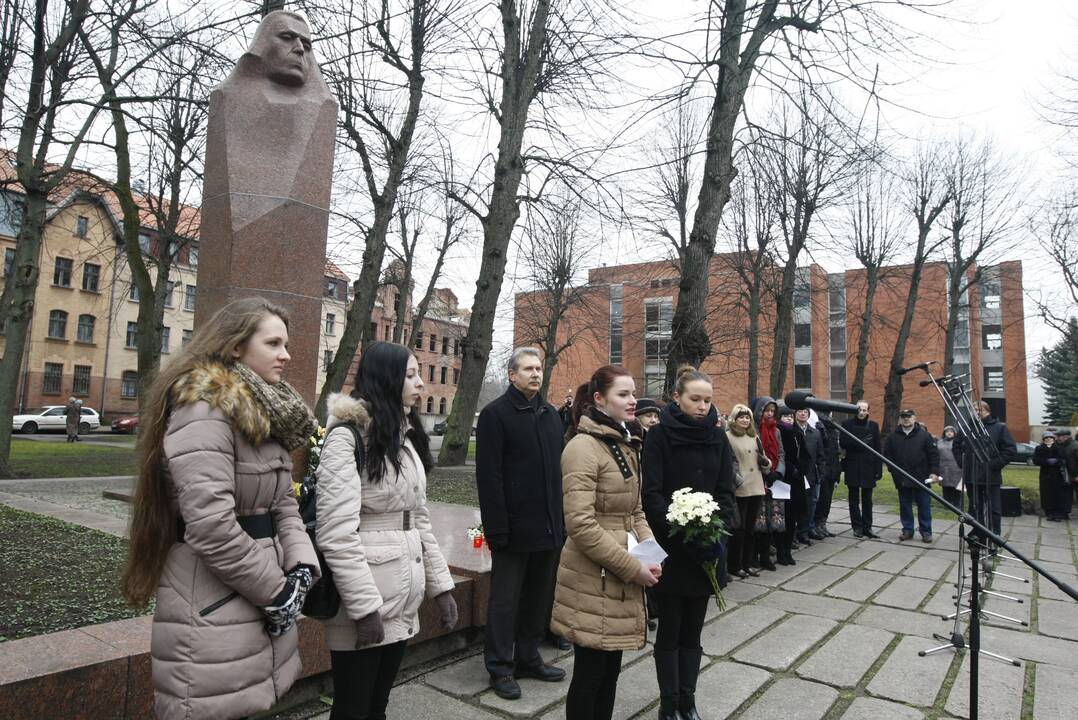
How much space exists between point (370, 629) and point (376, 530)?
38cm

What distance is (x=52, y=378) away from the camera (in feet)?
125

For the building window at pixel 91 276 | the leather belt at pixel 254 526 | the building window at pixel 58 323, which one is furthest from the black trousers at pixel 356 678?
the building window at pixel 91 276

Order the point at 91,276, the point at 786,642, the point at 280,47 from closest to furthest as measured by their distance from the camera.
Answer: the point at 786,642, the point at 280,47, the point at 91,276

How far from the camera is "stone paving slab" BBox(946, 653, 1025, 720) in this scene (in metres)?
3.72

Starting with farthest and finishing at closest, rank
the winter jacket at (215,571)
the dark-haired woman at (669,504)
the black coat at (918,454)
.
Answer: the black coat at (918,454) < the dark-haired woman at (669,504) < the winter jacket at (215,571)

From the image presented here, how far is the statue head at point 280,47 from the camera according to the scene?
620 centimetres

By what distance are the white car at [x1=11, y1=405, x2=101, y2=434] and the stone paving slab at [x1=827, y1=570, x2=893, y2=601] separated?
37.1 metres

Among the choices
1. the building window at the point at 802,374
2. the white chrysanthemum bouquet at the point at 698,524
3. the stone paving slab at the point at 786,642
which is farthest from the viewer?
the building window at the point at 802,374

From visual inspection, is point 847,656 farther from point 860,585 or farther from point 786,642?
point 860,585

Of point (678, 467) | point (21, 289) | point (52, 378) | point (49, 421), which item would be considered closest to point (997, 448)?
point (678, 467)

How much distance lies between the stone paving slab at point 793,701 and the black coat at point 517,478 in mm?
1449

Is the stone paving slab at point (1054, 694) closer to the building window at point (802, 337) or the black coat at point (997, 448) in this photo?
the black coat at point (997, 448)

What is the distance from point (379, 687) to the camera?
8.33 feet

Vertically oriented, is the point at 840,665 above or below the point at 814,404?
below
